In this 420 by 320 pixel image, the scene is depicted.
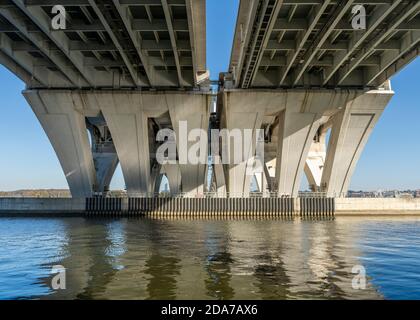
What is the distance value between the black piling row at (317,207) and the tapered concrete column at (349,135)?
248 centimetres

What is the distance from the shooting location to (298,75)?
112 feet

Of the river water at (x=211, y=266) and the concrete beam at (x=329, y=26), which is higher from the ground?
the concrete beam at (x=329, y=26)

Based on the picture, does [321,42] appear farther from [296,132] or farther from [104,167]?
[104,167]

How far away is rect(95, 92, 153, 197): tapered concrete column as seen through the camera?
37.7 metres

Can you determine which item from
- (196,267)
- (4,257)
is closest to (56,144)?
(4,257)

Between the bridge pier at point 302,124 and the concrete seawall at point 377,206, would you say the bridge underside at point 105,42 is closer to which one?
the bridge pier at point 302,124

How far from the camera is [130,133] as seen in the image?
3897 cm

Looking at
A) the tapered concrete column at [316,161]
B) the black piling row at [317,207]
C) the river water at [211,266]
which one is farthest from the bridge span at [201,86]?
the river water at [211,266]

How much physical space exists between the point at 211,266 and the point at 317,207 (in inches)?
1081

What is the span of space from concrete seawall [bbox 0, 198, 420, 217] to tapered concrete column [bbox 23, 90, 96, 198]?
1.84 m

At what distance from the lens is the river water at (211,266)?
10.0 metres

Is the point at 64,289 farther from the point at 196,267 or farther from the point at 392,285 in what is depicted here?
the point at 392,285

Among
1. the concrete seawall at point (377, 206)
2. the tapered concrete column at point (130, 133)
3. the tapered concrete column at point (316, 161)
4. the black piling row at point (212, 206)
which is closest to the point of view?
the tapered concrete column at point (130, 133)
